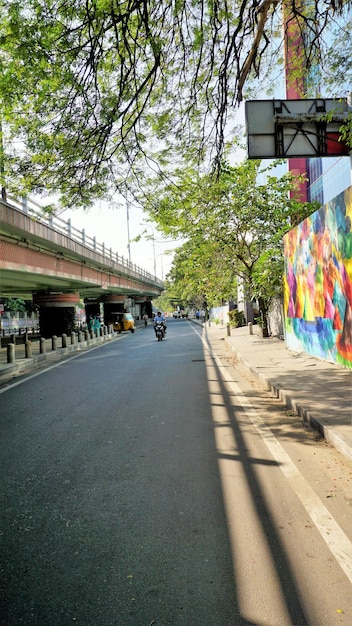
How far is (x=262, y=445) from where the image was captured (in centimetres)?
514

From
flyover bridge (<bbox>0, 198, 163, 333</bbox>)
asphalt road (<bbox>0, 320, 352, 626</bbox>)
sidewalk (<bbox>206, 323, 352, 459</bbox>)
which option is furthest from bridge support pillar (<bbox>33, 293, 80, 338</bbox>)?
asphalt road (<bbox>0, 320, 352, 626</bbox>)

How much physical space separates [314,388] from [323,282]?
139 inches

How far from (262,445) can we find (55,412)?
3722 mm

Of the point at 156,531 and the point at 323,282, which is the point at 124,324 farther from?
the point at 156,531

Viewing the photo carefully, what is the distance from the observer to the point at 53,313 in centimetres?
2811

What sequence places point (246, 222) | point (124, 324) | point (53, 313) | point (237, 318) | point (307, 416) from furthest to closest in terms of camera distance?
point (124, 324) → point (237, 318) → point (53, 313) → point (246, 222) → point (307, 416)

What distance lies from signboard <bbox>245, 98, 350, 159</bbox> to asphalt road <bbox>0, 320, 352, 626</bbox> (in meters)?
7.25

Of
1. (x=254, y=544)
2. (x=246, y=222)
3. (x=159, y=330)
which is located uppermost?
(x=246, y=222)

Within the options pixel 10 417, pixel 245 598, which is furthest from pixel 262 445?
pixel 10 417

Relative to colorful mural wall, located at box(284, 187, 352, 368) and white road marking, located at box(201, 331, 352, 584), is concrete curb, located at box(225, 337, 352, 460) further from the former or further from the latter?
colorful mural wall, located at box(284, 187, 352, 368)

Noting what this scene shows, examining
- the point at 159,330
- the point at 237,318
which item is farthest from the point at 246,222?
the point at 237,318

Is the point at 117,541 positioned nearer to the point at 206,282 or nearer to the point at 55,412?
the point at 55,412

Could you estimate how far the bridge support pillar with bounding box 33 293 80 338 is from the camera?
2795 cm

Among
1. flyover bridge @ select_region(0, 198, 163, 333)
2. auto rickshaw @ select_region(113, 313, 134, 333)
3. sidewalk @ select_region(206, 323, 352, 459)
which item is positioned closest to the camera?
sidewalk @ select_region(206, 323, 352, 459)
